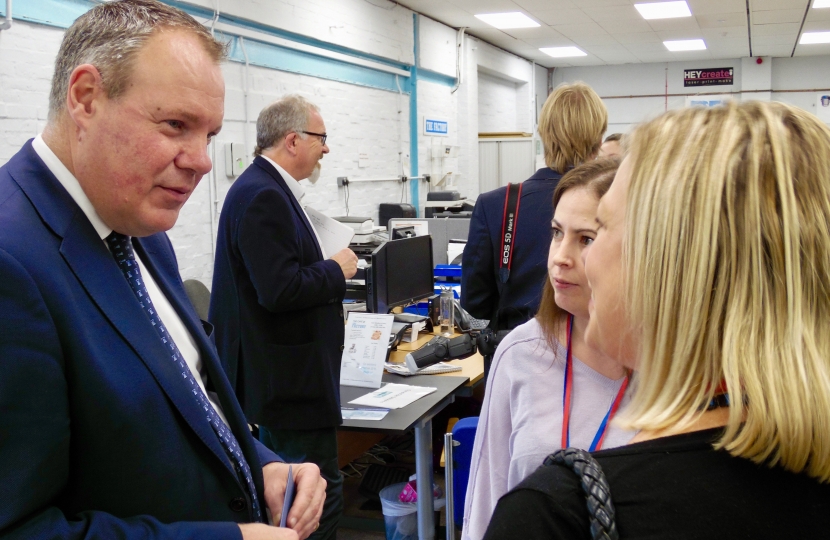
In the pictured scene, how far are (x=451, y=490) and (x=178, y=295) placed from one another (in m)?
1.61

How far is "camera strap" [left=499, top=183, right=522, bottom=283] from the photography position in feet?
8.02

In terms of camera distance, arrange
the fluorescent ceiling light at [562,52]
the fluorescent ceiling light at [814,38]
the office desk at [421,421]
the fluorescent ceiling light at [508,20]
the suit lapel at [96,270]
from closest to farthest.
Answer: the suit lapel at [96,270]
the office desk at [421,421]
the fluorescent ceiling light at [508,20]
the fluorescent ceiling light at [814,38]
the fluorescent ceiling light at [562,52]

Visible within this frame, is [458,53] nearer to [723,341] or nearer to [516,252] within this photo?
[516,252]

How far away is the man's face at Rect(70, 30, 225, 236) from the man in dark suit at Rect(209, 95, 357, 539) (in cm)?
119

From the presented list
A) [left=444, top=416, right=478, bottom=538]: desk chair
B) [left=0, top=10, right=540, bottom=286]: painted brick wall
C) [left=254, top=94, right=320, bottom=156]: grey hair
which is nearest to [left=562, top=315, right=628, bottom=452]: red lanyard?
[left=444, top=416, right=478, bottom=538]: desk chair

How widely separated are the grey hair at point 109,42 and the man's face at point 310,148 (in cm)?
151

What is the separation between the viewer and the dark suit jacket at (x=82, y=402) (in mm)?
865

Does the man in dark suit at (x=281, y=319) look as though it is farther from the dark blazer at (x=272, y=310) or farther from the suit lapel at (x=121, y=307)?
the suit lapel at (x=121, y=307)

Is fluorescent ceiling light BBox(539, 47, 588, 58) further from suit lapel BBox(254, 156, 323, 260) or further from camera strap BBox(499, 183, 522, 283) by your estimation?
suit lapel BBox(254, 156, 323, 260)

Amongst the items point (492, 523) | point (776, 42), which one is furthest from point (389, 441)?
point (776, 42)

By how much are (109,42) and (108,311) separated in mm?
384

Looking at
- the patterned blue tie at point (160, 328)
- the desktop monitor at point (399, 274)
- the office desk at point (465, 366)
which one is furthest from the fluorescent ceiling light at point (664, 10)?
the patterned blue tie at point (160, 328)

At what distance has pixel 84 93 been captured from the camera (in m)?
1.02

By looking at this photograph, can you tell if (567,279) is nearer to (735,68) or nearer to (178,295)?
(178,295)
